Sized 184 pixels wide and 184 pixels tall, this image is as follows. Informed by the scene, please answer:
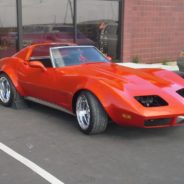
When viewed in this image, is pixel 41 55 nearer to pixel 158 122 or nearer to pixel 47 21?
pixel 158 122

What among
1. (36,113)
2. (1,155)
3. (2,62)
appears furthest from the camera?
(2,62)

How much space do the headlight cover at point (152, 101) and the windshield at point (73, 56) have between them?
1.64 metres

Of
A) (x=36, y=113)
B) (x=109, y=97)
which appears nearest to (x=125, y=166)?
(x=109, y=97)

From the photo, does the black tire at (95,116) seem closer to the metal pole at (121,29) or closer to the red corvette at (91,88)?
the red corvette at (91,88)

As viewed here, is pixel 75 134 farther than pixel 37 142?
Yes

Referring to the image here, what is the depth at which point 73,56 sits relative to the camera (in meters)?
7.10

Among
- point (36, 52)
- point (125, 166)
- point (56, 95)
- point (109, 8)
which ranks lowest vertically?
point (125, 166)

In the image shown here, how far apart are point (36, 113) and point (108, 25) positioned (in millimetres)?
6855

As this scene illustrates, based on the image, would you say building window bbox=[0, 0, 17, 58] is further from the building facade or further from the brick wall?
the brick wall

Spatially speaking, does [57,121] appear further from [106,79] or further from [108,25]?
[108,25]

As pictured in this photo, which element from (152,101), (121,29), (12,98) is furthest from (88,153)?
(121,29)

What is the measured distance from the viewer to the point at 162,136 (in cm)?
602

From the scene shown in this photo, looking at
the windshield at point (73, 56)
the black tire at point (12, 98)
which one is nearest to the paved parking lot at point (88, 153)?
the black tire at point (12, 98)

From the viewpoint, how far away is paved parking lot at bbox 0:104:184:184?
451 cm
